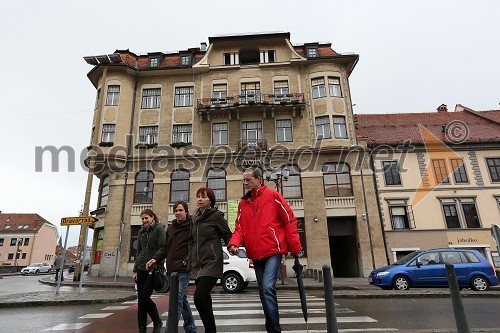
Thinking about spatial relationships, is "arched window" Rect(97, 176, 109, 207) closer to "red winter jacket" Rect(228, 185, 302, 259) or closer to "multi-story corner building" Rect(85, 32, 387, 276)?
"multi-story corner building" Rect(85, 32, 387, 276)

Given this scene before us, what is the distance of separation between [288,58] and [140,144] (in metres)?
13.8

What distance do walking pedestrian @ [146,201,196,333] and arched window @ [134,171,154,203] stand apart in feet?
62.2

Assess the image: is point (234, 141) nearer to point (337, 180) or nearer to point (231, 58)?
point (231, 58)

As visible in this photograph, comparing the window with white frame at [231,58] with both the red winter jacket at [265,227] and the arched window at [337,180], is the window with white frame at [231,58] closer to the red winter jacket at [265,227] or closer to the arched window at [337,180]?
the arched window at [337,180]

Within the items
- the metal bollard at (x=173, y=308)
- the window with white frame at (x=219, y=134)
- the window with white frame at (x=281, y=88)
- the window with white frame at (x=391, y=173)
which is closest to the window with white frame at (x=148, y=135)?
the window with white frame at (x=219, y=134)

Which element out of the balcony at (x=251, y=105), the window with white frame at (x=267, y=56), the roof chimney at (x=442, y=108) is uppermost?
the window with white frame at (x=267, y=56)

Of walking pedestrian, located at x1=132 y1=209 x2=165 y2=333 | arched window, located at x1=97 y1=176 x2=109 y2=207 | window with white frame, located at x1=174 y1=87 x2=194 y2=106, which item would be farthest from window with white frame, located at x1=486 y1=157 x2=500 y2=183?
arched window, located at x1=97 y1=176 x2=109 y2=207

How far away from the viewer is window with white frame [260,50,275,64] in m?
26.2

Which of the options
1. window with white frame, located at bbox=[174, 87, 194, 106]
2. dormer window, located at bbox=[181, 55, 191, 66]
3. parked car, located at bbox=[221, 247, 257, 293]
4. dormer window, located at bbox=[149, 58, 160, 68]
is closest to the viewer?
parked car, located at bbox=[221, 247, 257, 293]

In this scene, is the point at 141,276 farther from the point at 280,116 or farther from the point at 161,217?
the point at 280,116

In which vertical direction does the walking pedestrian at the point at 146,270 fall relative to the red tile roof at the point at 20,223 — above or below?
below

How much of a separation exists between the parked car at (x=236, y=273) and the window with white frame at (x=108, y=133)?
16.6 m

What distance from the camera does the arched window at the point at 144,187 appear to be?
2294cm

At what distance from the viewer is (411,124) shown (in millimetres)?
27797
